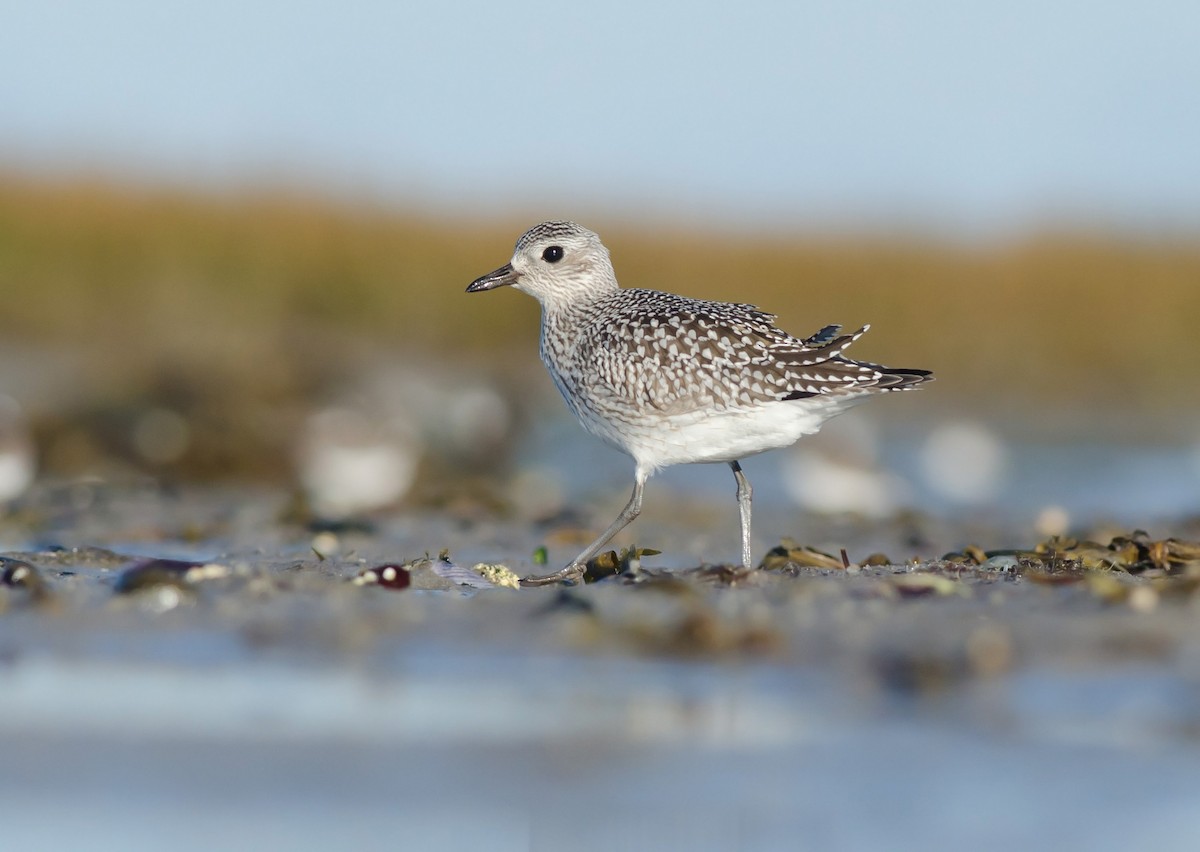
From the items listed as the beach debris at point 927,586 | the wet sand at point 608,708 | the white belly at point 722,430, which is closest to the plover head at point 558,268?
the white belly at point 722,430

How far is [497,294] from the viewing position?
80.8 ft

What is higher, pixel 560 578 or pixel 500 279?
pixel 500 279

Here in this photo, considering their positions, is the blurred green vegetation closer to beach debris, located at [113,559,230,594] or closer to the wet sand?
beach debris, located at [113,559,230,594]

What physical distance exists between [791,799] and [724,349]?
358 cm

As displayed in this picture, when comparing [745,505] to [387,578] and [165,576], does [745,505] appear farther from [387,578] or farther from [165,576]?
[165,576]

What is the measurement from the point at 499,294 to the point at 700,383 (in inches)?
694

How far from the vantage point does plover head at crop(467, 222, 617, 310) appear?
8117 millimetres

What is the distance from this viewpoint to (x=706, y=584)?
21.2 feet

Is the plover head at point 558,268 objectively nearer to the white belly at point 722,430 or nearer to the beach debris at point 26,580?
the white belly at point 722,430

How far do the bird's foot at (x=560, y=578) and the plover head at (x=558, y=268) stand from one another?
55.0 inches

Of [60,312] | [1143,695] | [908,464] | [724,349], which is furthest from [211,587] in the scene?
[60,312]

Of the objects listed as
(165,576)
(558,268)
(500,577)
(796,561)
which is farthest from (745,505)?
(165,576)

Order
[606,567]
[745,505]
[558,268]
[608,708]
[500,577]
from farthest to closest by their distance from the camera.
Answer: [558,268] → [745,505] → [606,567] → [500,577] → [608,708]

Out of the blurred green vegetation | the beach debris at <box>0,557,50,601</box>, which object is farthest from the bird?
the blurred green vegetation
